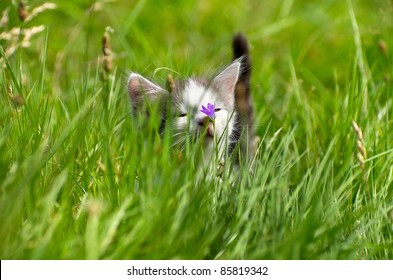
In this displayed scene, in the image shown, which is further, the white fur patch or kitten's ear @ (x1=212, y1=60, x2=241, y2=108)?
kitten's ear @ (x1=212, y1=60, x2=241, y2=108)

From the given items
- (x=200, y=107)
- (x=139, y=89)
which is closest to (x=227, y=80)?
(x=200, y=107)

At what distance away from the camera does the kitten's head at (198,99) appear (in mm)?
3229

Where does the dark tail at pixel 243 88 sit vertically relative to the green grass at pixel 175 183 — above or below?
above

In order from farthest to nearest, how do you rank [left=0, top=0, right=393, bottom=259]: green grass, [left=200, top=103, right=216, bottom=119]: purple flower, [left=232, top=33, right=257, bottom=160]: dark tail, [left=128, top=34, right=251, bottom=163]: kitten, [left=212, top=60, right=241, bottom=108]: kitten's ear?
[left=232, top=33, right=257, bottom=160]: dark tail
[left=212, top=60, right=241, bottom=108]: kitten's ear
[left=128, top=34, right=251, bottom=163]: kitten
[left=200, top=103, right=216, bottom=119]: purple flower
[left=0, top=0, right=393, bottom=259]: green grass

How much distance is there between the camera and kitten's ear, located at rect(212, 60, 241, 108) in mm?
3498

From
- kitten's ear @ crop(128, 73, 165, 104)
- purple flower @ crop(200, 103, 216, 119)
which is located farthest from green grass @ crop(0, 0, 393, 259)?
purple flower @ crop(200, 103, 216, 119)

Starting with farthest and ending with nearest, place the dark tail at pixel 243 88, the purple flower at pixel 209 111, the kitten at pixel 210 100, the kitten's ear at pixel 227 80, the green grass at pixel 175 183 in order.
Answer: the dark tail at pixel 243 88, the kitten's ear at pixel 227 80, the kitten at pixel 210 100, the purple flower at pixel 209 111, the green grass at pixel 175 183

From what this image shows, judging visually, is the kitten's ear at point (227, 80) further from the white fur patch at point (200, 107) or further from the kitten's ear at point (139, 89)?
the kitten's ear at point (139, 89)

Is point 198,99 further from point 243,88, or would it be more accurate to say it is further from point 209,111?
point 243,88

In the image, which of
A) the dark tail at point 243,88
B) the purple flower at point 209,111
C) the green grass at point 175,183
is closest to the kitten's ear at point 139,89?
the green grass at point 175,183

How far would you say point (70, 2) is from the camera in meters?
5.56

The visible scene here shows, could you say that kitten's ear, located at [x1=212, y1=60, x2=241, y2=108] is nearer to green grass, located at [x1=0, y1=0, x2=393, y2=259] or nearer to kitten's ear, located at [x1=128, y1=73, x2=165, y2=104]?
green grass, located at [x1=0, y1=0, x2=393, y2=259]
